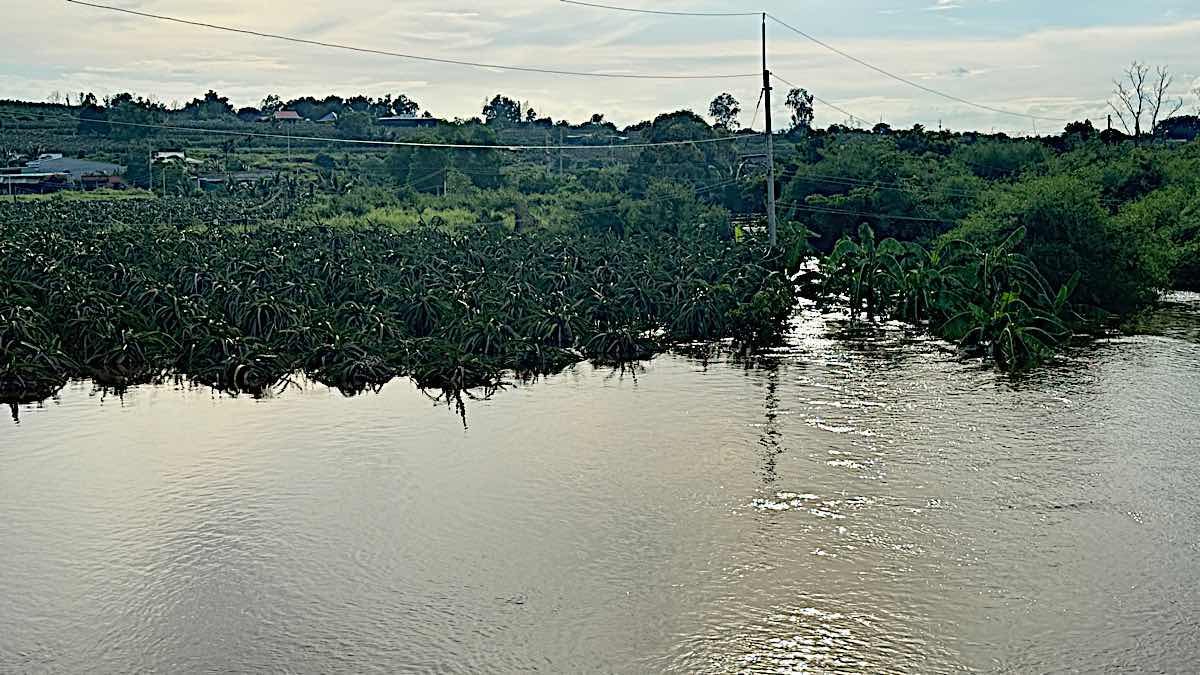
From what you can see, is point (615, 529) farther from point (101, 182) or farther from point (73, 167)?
point (73, 167)

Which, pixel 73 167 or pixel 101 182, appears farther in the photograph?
pixel 73 167

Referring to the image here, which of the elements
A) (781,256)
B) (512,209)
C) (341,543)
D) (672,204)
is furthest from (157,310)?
(512,209)

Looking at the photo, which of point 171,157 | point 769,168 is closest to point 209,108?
point 171,157

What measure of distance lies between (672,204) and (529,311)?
1842cm

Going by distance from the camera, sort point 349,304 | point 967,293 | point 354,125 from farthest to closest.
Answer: point 354,125, point 967,293, point 349,304

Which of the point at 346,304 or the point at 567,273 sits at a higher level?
the point at 567,273

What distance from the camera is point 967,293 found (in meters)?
22.2

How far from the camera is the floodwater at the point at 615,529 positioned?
28.7 ft

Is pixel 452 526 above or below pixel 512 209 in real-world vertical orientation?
below

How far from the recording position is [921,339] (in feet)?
72.1

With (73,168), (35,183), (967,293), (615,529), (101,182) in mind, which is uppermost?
(73,168)

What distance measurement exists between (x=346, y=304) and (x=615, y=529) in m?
10.7

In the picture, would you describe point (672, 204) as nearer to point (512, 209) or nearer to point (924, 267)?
point (512, 209)

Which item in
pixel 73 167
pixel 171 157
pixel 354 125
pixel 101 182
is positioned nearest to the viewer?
pixel 101 182
